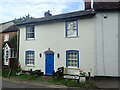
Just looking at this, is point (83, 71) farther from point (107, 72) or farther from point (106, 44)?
point (106, 44)

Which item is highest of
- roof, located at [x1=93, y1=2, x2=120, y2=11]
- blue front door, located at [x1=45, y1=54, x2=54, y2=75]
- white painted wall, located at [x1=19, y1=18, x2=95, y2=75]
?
roof, located at [x1=93, y1=2, x2=120, y2=11]

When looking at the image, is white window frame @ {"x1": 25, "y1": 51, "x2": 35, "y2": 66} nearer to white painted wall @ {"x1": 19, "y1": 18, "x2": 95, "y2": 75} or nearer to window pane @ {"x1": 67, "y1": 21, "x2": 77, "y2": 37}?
white painted wall @ {"x1": 19, "y1": 18, "x2": 95, "y2": 75}

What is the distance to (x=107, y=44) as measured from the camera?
12.1 m

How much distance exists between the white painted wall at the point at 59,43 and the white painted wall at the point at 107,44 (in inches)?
21.5

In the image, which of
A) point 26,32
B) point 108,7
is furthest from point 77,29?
point 26,32

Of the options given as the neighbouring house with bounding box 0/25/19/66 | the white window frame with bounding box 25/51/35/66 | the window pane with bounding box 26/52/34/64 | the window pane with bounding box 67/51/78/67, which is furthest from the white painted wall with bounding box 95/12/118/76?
the neighbouring house with bounding box 0/25/19/66

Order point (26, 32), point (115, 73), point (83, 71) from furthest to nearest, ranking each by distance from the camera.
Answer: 1. point (26, 32)
2. point (83, 71)
3. point (115, 73)

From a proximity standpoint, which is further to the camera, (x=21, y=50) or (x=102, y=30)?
(x=21, y=50)

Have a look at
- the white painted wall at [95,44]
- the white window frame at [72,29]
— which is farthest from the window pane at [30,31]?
the white window frame at [72,29]

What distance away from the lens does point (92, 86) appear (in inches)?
397

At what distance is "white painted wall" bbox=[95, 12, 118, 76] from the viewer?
11901 millimetres

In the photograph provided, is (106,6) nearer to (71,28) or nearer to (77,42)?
(71,28)

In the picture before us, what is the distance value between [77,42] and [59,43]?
2.11 meters

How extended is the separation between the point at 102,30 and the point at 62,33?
13.6ft
